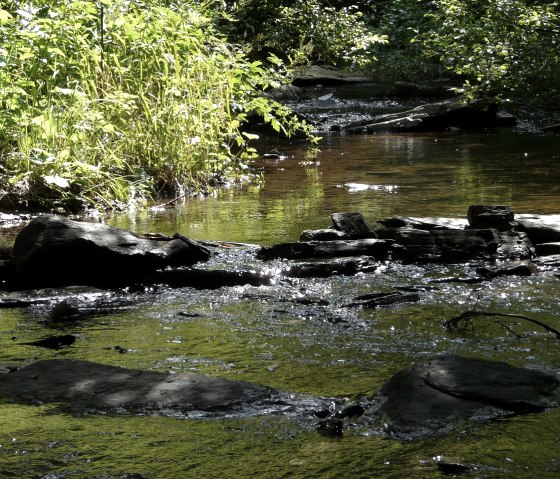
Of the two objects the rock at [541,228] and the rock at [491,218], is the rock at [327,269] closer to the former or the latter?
the rock at [491,218]

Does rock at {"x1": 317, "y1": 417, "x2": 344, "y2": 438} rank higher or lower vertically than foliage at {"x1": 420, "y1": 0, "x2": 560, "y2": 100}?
lower

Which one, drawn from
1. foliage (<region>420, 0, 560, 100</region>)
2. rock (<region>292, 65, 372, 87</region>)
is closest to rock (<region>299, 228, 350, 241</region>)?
foliage (<region>420, 0, 560, 100</region>)

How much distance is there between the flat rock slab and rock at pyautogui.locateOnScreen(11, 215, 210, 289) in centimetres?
203

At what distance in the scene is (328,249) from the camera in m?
6.04

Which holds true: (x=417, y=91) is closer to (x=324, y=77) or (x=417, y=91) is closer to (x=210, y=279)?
(x=324, y=77)

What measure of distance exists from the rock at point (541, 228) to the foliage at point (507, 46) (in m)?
8.46

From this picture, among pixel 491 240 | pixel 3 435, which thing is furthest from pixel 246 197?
pixel 3 435

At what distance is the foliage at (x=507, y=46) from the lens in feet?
47.7

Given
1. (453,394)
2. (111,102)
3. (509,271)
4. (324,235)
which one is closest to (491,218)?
(509,271)

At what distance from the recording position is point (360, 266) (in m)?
5.77

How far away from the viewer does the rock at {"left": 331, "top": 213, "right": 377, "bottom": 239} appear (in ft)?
20.8

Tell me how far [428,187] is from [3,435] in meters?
6.83

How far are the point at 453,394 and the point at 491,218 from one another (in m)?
3.51

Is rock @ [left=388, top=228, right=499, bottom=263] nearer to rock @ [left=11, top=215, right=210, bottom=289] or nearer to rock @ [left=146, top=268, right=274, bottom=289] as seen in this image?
rock @ [left=146, top=268, right=274, bottom=289]
